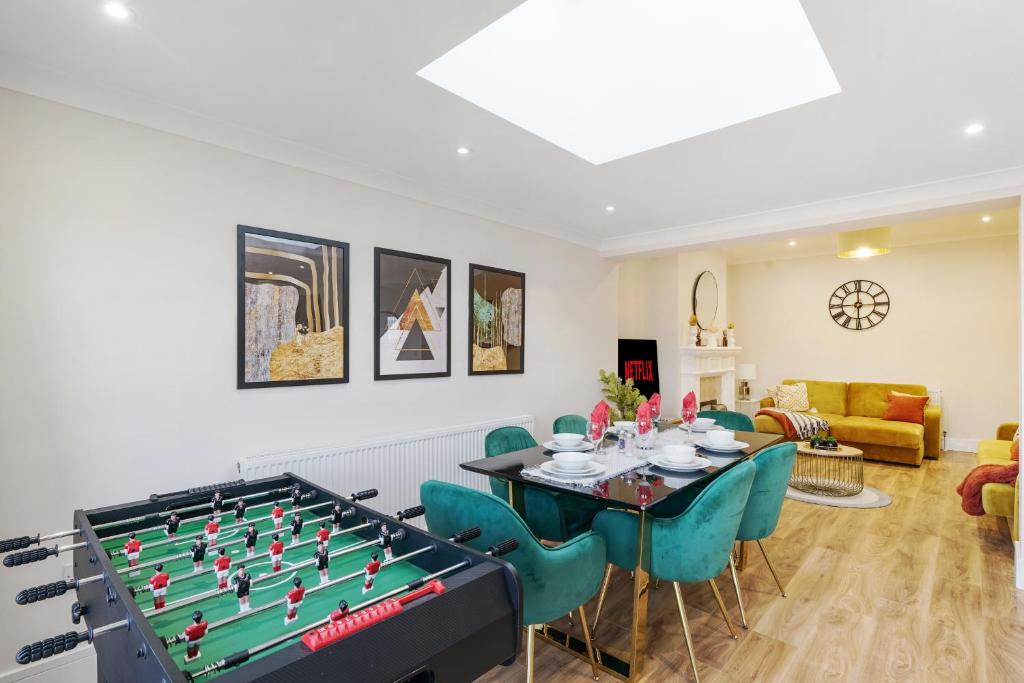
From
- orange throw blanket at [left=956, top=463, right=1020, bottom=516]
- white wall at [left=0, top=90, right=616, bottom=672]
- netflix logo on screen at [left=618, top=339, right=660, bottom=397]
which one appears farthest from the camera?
netflix logo on screen at [left=618, top=339, right=660, bottom=397]

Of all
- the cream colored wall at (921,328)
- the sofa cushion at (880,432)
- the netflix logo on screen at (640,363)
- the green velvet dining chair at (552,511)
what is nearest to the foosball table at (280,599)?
the green velvet dining chair at (552,511)

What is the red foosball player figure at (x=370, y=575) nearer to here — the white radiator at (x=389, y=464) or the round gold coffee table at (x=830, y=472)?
the white radiator at (x=389, y=464)

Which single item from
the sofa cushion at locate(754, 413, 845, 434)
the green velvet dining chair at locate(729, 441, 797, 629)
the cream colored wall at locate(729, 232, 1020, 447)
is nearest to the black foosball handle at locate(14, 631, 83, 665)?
the green velvet dining chair at locate(729, 441, 797, 629)

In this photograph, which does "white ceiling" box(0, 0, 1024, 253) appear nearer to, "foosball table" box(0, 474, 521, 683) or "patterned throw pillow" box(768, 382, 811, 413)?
"foosball table" box(0, 474, 521, 683)

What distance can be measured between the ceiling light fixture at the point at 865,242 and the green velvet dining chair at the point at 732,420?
2.93m

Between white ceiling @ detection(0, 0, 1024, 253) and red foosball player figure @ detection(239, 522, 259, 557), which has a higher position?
white ceiling @ detection(0, 0, 1024, 253)

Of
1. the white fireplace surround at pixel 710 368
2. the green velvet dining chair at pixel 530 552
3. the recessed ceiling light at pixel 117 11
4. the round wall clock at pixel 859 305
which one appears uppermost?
the recessed ceiling light at pixel 117 11

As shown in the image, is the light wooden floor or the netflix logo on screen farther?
the netflix logo on screen

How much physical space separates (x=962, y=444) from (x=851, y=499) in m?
3.28

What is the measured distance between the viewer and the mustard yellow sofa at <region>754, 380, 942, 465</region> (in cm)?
580

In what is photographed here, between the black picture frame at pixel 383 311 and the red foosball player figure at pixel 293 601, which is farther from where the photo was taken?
the black picture frame at pixel 383 311

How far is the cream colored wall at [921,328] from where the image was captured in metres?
6.21

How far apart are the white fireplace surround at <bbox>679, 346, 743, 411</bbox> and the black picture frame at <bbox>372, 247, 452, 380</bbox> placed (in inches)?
135

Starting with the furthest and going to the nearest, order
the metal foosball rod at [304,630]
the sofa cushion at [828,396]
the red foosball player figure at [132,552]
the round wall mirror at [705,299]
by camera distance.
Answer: the sofa cushion at [828,396] < the round wall mirror at [705,299] < the red foosball player figure at [132,552] < the metal foosball rod at [304,630]
